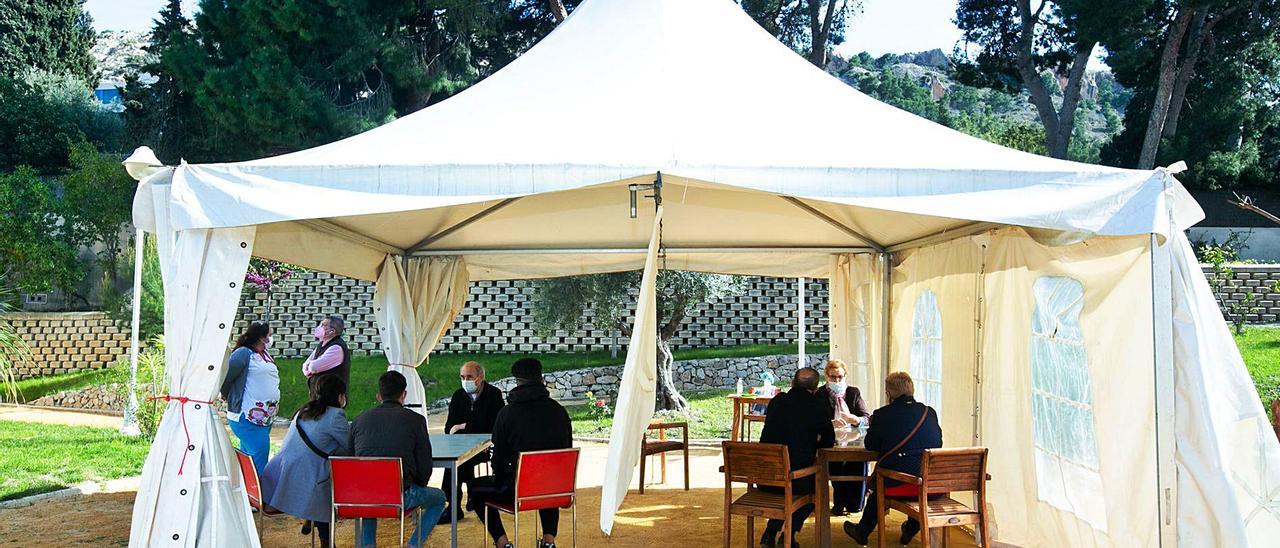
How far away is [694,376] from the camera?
611 inches

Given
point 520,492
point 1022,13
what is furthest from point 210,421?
point 1022,13

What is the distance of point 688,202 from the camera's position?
6.76 m

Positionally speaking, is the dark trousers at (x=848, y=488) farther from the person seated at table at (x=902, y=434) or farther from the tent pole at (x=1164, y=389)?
the tent pole at (x=1164, y=389)

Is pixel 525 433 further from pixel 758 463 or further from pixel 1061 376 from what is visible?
pixel 1061 376

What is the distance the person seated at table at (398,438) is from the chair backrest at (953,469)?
2.42 m

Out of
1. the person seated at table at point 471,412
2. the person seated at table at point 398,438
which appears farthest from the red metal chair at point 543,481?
the person seated at table at point 471,412

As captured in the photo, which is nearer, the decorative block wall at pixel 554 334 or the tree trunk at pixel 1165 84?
the tree trunk at pixel 1165 84

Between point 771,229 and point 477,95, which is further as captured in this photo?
point 771,229

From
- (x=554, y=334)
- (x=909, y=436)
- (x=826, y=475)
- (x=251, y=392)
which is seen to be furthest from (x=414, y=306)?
(x=554, y=334)

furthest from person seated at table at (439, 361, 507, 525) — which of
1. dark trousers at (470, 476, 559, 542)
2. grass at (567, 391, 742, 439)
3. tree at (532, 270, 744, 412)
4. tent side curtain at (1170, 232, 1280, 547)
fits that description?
tree at (532, 270, 744, 412)

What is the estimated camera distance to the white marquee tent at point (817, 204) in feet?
13.5

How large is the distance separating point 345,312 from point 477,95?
1328 cm

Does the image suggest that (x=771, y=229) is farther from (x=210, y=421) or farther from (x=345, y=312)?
→ (x=345, y=312)

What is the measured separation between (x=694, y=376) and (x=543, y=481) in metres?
10.6
